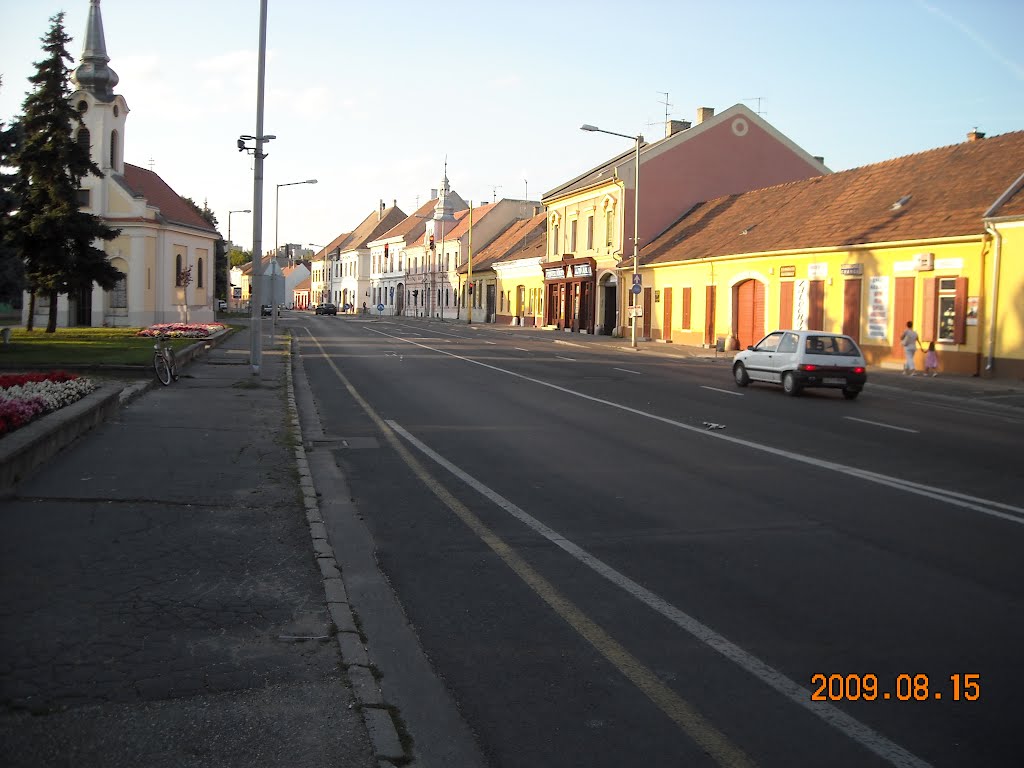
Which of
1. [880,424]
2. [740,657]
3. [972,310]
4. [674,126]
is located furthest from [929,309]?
[674,126]

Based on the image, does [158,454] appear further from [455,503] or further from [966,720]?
[966,720]

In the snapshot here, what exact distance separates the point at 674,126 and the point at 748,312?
69.3 feet

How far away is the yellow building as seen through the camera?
995 inches

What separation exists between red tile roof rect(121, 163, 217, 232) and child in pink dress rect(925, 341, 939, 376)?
3741cm

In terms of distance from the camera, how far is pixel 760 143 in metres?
51.1

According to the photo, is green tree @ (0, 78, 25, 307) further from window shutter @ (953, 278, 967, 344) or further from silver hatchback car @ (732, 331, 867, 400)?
window shutter @ (953, 278, 967, 344)

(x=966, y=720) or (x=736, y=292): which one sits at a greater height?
(x=736, y=292)

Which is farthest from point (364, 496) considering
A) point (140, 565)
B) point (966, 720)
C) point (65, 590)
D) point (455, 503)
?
point (966, 720)

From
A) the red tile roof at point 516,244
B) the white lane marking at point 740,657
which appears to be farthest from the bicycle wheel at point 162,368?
the red tile roof at point 516,244

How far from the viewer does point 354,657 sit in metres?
4.86

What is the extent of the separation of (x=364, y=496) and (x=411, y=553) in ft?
7.31

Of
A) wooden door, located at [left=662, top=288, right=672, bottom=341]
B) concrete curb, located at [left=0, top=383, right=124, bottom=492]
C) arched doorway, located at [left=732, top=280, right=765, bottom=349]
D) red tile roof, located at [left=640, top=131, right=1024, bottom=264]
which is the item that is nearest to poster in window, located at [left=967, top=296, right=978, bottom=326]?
red tile roof, located at [left=640, top=131, right=1024, bottom=264]

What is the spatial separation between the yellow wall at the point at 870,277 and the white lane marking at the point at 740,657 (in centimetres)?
2125

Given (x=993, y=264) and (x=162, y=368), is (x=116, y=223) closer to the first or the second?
(x=162, y=368)
